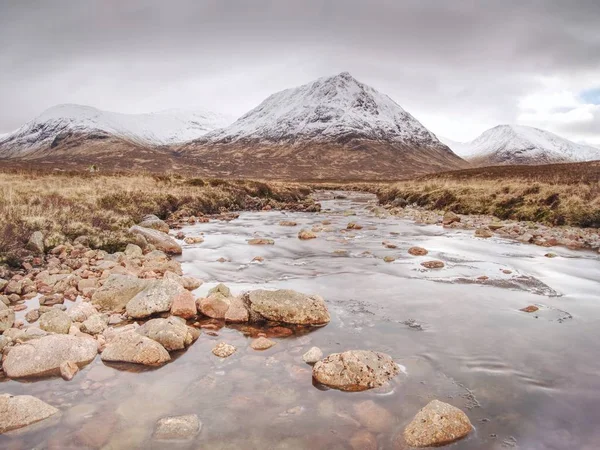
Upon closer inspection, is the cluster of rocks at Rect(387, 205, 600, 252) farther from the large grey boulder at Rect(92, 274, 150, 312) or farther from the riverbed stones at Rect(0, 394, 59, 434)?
the riverbed stones at Rect(0, 394, 59, 434)

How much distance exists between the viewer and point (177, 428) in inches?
201

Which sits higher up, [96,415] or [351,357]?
[351,357]

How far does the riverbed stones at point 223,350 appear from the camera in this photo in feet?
23.4

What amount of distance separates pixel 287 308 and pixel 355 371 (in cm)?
265

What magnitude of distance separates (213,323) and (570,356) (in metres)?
6.85

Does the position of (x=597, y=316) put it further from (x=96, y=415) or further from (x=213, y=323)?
(x=96, y=415)

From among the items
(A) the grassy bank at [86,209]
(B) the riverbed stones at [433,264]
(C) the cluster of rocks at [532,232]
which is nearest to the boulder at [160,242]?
(A) the grassy bank at [86,209]

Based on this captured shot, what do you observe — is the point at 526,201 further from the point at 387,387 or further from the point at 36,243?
the point at 36,243

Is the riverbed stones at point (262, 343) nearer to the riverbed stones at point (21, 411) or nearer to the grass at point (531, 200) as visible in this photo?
the riverbed stones at point (21, 411)

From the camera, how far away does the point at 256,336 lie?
7.94 m

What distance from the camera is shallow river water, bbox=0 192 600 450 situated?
5055 mm

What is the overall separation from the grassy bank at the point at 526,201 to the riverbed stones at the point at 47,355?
79.8ft

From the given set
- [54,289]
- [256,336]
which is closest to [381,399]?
[256,336]

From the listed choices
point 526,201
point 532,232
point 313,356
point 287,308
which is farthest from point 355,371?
point 526,201
